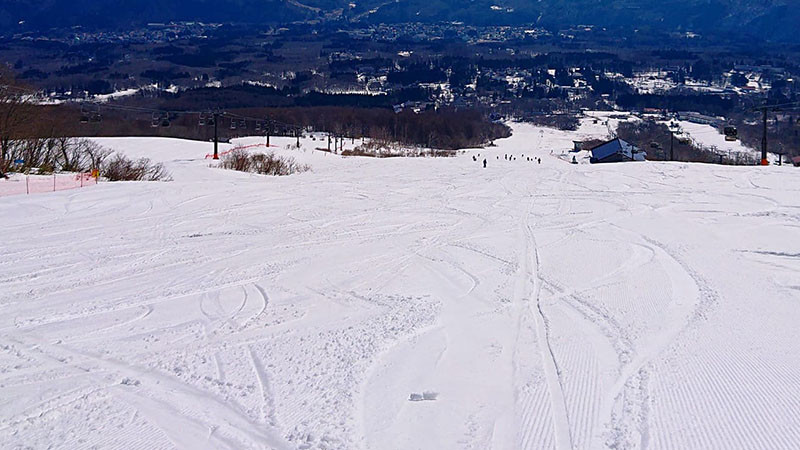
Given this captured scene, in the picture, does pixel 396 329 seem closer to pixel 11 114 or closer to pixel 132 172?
pixel 132 172

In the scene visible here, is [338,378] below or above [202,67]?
below

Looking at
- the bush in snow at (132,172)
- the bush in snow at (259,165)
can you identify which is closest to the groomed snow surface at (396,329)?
the bush in snow at (132,172)

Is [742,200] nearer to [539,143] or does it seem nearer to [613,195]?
[613,195]

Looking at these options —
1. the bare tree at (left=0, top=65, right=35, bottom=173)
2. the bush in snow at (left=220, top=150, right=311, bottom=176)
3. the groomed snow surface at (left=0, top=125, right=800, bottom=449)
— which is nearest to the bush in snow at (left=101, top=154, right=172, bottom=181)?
the bare tree at (left=0, top=65, right=35, bottom=173)

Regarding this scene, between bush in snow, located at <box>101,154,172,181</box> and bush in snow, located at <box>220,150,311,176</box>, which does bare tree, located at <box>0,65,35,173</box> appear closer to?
bush in snow, located at <box>101,154,172,181</box>

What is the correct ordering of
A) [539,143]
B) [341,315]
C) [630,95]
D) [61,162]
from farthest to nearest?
[630,95]
[539,143]
[61,162]
[341,315]

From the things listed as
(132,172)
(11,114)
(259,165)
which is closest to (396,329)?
(132,172)

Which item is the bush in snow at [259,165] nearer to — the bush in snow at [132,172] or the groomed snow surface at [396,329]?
the bush in snow at [132,172]

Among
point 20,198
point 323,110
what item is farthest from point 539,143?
point 20,198
